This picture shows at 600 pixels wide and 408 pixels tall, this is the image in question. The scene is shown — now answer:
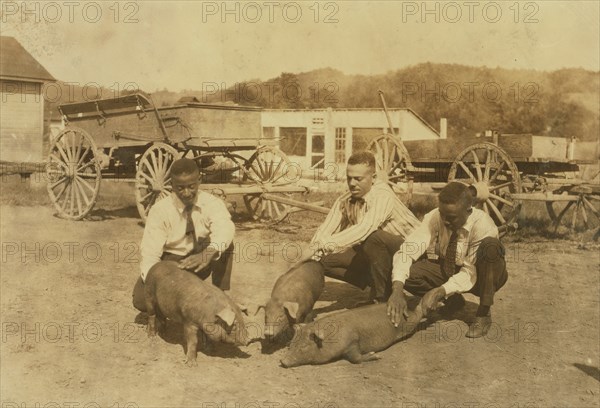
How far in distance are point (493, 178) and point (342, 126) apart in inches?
582

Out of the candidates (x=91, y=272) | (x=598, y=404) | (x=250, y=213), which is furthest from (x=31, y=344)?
(x=250, y=213)

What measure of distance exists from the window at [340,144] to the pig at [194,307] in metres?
19.9

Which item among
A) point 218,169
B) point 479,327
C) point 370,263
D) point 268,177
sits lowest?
point 479,327

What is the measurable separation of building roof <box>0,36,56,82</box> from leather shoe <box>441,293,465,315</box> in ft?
64.2

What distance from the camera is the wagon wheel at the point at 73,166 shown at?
12.0 m

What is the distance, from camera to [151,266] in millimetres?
5367

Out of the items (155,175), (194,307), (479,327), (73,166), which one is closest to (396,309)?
(479,327)

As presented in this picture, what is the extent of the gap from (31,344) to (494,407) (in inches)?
150

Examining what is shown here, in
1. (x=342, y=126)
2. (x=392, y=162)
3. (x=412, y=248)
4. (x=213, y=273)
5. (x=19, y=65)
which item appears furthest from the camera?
(x=342, y=126)

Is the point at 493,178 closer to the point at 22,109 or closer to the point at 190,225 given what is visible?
the point at 190,225

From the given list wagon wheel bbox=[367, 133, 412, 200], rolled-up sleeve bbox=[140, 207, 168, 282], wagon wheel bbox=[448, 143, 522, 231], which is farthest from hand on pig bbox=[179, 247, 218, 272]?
wagon wheel bbox=[367, 133, 412, 200]

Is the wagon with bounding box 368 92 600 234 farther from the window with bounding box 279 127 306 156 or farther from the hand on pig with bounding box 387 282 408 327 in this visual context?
the window with bounding box 279 127 306 156

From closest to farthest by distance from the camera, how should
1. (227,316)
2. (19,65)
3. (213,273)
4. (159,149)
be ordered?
(227,316), (213,273), (159,149), (19,65)

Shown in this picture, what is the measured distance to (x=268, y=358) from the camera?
197 inches
